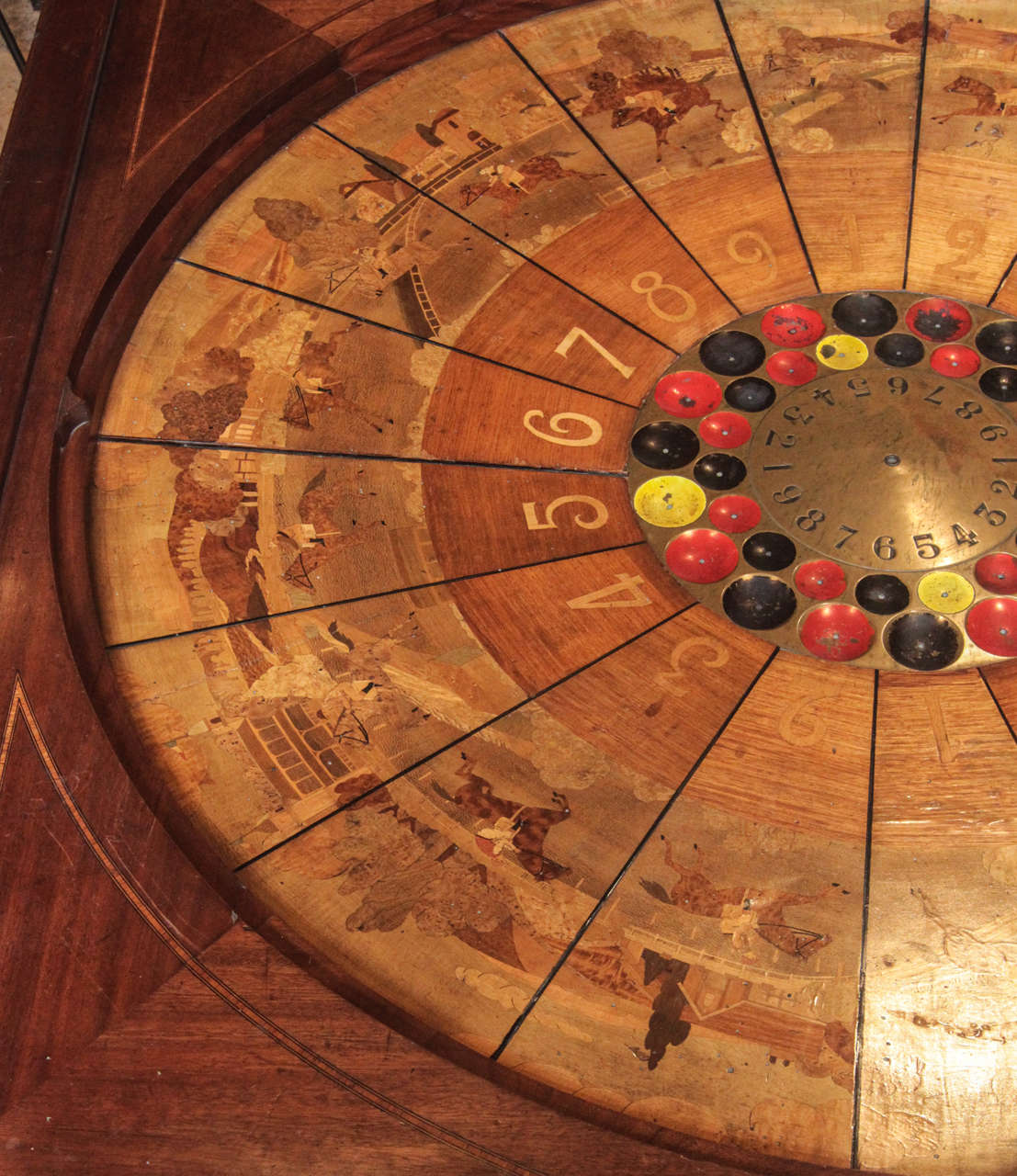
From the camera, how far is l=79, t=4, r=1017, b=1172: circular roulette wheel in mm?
2871

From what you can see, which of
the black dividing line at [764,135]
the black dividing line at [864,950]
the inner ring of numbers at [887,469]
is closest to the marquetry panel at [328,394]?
the inner ring of numbers at [887,469]

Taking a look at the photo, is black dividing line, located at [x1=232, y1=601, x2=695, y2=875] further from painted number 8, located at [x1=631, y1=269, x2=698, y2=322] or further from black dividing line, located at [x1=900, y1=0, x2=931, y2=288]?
black dividing line, located at [x1=900, y1=0, x2=931, y2=288]

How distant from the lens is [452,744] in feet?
10.5

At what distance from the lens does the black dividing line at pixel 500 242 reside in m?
3.93

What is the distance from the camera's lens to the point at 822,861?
3018 millimetres

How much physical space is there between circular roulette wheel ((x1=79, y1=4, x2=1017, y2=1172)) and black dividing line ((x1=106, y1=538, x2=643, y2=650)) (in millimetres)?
12

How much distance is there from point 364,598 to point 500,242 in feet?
4.74

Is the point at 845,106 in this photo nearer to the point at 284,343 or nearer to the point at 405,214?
the point at 405,214

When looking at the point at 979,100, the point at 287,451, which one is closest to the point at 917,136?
the point at 979,100

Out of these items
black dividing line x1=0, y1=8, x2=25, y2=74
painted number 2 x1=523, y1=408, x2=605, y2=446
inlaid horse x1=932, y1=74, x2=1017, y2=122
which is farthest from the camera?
black dividing line x1=0, y1=8, x2=25, y2=74

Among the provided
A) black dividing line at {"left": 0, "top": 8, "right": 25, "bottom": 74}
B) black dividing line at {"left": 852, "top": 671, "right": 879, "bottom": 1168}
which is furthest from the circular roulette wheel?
black dividing line at {"left": 0, "top": 8, "right": 25, "bottom": 74}

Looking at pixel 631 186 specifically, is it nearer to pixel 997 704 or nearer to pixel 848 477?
pixel 848 477

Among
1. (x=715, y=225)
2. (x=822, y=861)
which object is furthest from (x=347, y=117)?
(x=822, y=861)

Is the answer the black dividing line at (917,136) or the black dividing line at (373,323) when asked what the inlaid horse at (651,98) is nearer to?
the black dividing line at (917,136)
